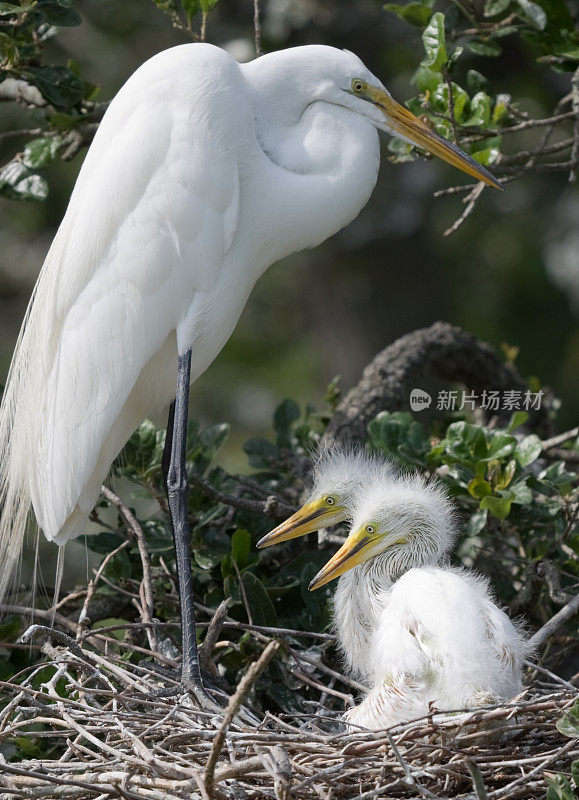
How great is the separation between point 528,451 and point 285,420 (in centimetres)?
88

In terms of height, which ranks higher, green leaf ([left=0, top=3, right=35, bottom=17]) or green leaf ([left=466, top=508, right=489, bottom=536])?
green leaf ([left=0, top=3, right=35, bottom=17])

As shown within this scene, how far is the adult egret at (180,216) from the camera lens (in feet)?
8.40

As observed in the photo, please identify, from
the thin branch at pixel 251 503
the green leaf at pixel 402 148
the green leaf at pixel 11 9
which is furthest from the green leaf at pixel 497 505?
the green leaf at pixel 11 9

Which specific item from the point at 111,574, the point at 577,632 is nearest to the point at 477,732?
the point at 577,632

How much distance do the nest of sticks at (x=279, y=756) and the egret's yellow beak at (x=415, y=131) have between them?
4.13ft

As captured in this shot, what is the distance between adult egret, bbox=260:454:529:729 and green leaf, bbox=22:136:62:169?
3.82ft

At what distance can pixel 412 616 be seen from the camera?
222 cm

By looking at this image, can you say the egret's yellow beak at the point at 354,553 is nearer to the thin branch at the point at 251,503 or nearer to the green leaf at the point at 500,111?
the thin branch at the point at 251,503

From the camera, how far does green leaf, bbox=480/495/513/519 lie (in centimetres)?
254

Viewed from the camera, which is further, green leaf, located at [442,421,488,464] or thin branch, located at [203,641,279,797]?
green leaf, located at [442,421,488,464]

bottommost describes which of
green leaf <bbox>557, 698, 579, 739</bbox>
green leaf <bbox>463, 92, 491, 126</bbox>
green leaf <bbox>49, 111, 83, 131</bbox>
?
green leaf <bbox>557, 698, 579, 739</bbox>

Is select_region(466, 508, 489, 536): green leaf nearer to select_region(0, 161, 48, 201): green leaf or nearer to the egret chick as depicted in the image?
the egret chick

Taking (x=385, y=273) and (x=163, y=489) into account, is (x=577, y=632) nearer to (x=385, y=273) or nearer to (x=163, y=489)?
(x=163, y=489)

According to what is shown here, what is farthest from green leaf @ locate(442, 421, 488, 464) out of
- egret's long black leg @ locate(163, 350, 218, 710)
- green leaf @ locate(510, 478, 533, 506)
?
egret's long black leg @ locate(163, 350, 218, 710)
